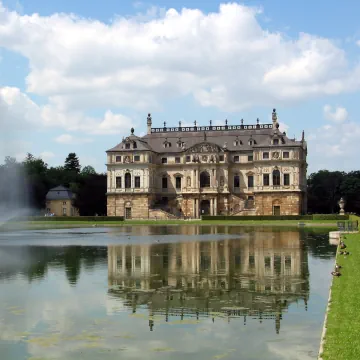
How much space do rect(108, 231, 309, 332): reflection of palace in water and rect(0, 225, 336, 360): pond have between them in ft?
0.11

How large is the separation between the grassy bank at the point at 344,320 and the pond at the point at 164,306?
423 mm

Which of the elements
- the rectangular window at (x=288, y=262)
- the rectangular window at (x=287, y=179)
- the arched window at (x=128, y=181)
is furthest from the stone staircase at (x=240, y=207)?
the rectangular window at (x=288, y=262)

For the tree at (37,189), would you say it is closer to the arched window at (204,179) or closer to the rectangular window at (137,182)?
the rectangular window at (137,182)

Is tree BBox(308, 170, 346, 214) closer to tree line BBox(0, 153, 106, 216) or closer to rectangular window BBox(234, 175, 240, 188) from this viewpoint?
rectangular window BBox(234, 175, 240, 188)

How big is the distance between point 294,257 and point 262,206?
60.2 meters

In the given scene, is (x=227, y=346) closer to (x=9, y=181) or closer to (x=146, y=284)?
(x=146, y=284)

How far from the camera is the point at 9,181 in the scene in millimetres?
93188

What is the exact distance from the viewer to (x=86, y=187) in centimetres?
10212

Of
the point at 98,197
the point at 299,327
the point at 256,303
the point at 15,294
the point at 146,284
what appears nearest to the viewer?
the point at 299,327

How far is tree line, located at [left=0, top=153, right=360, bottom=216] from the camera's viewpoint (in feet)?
328

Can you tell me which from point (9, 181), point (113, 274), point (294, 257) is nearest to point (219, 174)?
point (9, 181)

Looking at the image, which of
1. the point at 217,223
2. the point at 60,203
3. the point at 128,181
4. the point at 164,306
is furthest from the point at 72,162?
the point at 164,306

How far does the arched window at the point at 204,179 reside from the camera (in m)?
93.1

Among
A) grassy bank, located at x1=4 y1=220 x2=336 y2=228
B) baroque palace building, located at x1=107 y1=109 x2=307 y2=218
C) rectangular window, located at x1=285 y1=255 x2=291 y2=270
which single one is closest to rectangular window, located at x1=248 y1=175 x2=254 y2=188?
baroque palace building, located at x1=107 y1=109 x2=307 y2=218
